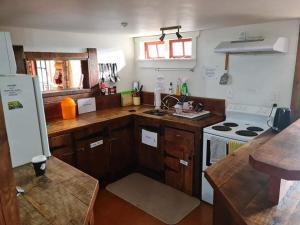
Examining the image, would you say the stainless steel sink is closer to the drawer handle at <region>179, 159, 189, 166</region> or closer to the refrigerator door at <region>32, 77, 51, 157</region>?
the drawer handle at <region>179, 159, 189, 166</region>

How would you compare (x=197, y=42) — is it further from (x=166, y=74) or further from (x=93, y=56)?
(x=93, y=56)

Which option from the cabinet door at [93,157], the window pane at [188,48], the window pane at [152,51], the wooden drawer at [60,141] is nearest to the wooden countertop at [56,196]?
the wooden drawer at [60,141]

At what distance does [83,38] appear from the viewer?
128 inches

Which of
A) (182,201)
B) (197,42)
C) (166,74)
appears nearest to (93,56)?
(166,74)

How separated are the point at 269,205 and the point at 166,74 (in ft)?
8.88

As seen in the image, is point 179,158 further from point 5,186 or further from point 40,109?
point 5,186

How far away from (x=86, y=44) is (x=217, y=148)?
2.20 meters

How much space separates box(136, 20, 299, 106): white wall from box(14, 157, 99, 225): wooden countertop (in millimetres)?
2086

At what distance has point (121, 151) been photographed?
324cm

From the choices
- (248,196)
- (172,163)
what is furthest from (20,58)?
(248,196)

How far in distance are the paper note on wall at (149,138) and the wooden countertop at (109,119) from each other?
0.22 metres

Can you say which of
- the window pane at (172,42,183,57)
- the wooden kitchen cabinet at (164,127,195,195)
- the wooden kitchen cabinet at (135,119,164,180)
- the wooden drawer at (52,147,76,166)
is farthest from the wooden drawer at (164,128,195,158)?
the window pane at (172,42,183,57)

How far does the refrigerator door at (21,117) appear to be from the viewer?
170 centimetres

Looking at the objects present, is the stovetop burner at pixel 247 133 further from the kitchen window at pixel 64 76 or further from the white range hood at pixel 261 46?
the kitchen window at pixel 64 76
